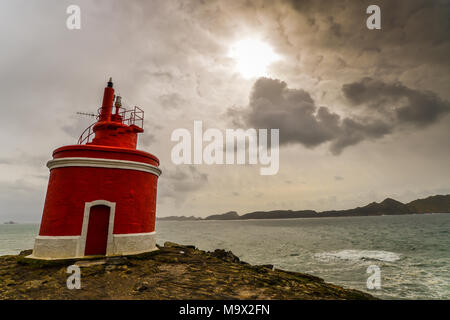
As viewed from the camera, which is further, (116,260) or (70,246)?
(70,246)

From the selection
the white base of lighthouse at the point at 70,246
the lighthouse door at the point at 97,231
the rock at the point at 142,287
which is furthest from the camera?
the lighthouse door at the point at 97,231

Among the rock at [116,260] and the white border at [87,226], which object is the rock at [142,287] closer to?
the rock at [116,260]

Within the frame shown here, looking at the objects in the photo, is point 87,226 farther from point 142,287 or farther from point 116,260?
point 142,287

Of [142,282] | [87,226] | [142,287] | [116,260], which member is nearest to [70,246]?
[87,226]

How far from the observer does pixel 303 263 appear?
24.7m

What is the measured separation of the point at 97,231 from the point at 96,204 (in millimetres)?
1250

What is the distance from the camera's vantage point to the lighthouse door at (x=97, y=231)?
10.3 meters

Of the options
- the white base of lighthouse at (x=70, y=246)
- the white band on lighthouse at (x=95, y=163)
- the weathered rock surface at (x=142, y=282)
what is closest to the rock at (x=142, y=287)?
the weathered rock surface at (x=142, y=282)

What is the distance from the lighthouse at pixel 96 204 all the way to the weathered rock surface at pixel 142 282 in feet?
2.39

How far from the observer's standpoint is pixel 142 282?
25.3ft

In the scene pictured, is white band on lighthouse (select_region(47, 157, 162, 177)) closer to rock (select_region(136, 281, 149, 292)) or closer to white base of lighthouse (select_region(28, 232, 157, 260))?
white base of lighthouse (select_region(28, 232, 157, 260))

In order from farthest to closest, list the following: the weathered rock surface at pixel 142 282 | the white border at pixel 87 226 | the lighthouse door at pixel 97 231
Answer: the lighthouse door at pixel 97 231 < the white border at pixel 87 226 < the weathered rock surface at pixel 142 282
